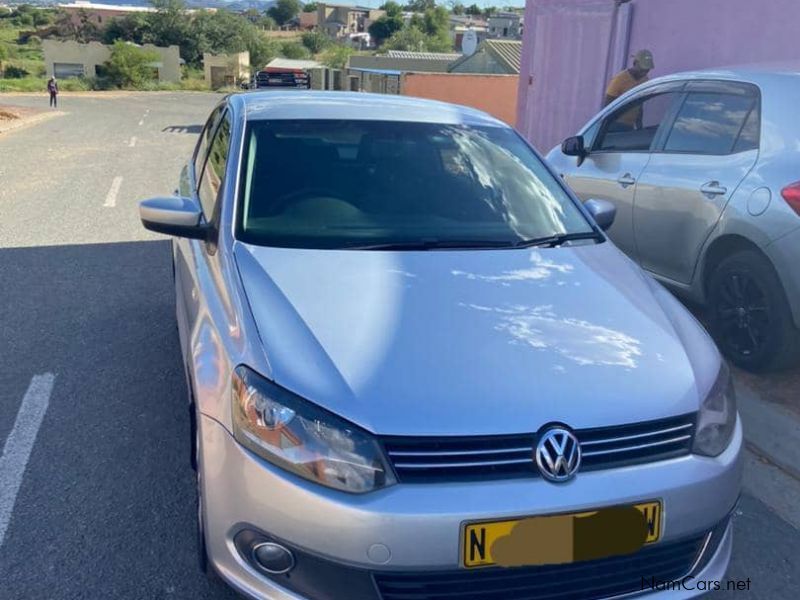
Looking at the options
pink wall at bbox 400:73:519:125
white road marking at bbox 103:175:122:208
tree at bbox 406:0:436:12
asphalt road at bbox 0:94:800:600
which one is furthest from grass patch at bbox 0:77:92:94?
tree at bbox 406:0:436:12

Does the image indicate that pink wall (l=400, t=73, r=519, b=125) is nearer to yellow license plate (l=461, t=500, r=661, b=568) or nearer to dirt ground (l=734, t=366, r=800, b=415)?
dirt ground (l=734, t=366, r=800, b=415)

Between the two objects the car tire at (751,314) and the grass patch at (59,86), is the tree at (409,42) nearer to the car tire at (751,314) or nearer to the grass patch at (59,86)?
the grass patch at (59,86)

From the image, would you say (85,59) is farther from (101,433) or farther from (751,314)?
(751,314)

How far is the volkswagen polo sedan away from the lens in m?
2.10

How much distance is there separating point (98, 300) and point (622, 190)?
3829 millimetres

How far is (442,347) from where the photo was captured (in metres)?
2.43

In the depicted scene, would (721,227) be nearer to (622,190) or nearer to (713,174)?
(713,174)

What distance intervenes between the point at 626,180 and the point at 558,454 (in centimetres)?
352

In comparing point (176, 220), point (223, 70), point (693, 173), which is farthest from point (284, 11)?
point (176, 220)

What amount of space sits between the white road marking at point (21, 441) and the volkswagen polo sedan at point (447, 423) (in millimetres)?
952

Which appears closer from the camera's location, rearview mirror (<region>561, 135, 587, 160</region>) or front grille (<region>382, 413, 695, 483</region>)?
front grille (<region>382, 413, 695, 483</region>)

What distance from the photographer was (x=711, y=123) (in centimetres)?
481

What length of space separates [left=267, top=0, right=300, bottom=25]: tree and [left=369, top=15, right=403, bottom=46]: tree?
33.3 m

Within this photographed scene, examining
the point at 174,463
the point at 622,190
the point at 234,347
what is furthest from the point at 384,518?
the point at 622,190
